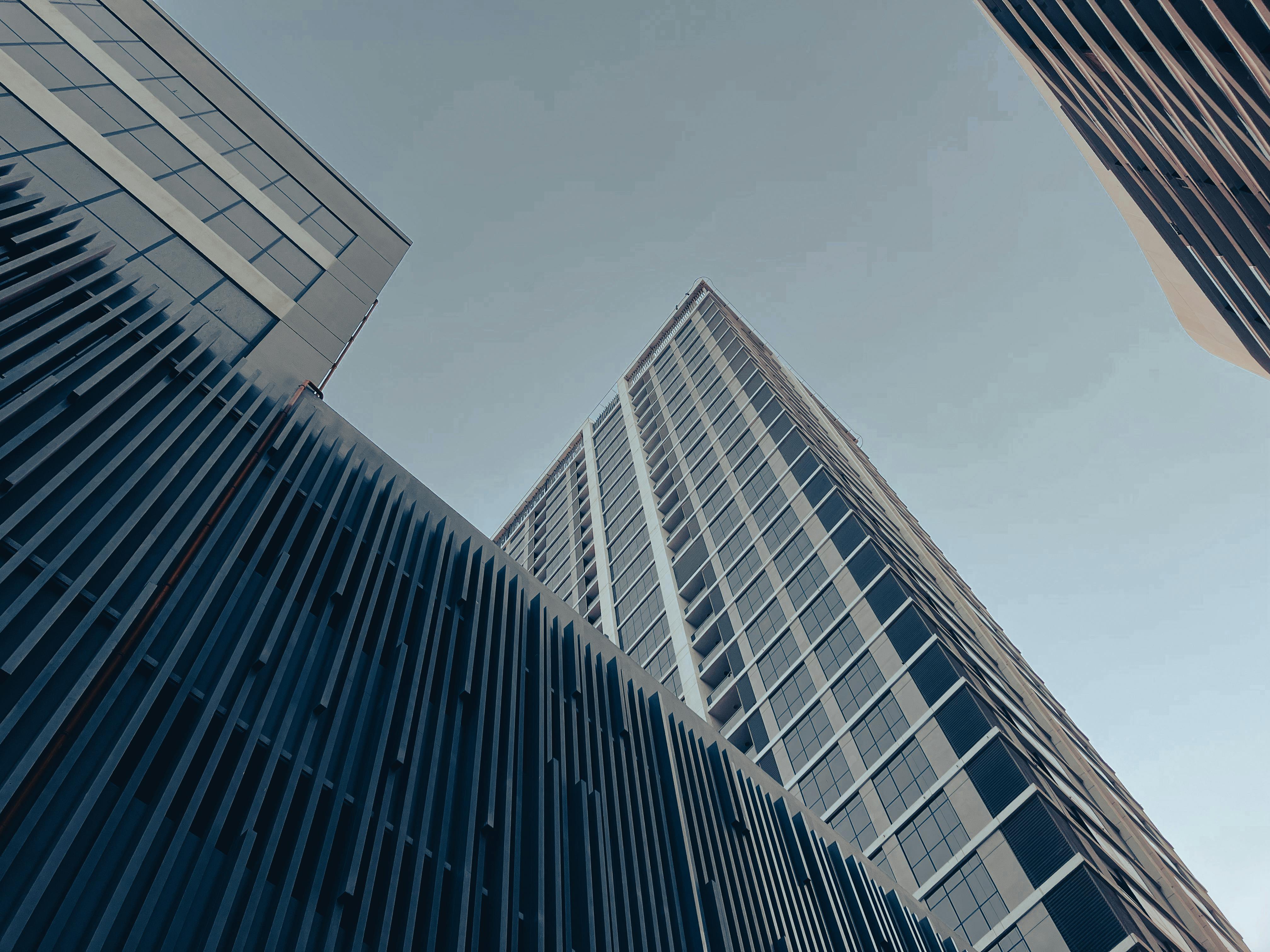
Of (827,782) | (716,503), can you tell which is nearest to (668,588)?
(716,503)

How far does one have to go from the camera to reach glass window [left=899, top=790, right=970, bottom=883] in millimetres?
33906

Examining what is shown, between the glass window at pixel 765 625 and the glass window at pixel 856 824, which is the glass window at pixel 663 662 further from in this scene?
the glass window at pixel 856 824

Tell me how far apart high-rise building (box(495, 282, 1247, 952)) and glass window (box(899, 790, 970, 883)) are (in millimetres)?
79

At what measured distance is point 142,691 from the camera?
8.73 m

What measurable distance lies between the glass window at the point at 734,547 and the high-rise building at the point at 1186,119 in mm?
30987

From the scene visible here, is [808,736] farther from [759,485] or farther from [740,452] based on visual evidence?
[740,452]

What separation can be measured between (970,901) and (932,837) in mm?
3067

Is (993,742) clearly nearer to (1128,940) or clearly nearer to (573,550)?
(1128,940)

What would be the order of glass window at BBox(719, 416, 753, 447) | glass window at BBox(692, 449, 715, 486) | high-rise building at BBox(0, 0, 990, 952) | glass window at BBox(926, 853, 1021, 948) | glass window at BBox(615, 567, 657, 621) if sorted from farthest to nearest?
glass window at BBox(692, 449, 715, 486) → glass window at BBox(719, 416, 753, 447) → glass window at BBox(615, 567, 657, 621) → glass window at BBox(926, 853, 1021, 948) → high-rise building at BBox(0, 0, 990, 952)

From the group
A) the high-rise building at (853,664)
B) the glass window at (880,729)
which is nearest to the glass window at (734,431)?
the high-rise building at (853,664)

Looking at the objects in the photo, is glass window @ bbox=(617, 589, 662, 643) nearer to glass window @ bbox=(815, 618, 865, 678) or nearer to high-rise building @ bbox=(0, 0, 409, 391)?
glass window @ bbox=(815, 618, 865, 678)

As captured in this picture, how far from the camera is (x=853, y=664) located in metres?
43.0

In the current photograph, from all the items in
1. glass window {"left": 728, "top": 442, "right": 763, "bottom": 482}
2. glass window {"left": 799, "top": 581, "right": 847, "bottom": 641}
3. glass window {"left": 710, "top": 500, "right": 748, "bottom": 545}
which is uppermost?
glass window {"left": 728, "top": 442, "right": 763, "bottom": 482}

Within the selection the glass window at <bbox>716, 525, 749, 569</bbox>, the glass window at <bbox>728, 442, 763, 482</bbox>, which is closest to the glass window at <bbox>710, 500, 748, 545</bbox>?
the glass window at <bbox>716, 525, 749, 569</bbox>
